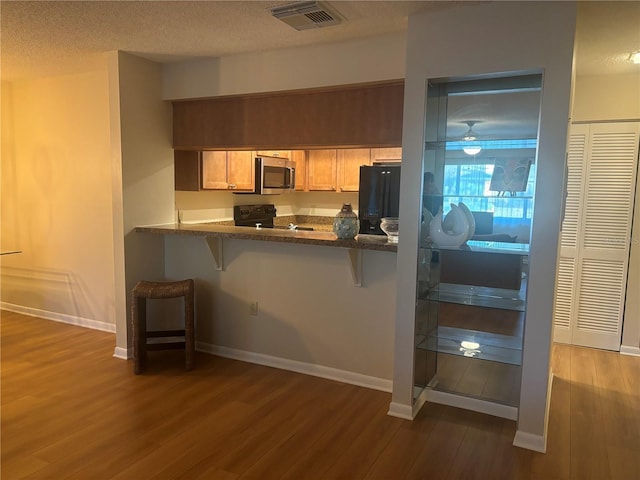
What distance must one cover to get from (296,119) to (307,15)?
934 mm

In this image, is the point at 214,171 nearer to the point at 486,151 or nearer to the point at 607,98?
the point at 486,151

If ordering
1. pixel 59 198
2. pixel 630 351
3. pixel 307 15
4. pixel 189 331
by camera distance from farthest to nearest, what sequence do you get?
pixel 59 198 → pixel 630 351 → pixel 189 331 → pixel 307 15

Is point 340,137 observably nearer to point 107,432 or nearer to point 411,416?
point 411,416

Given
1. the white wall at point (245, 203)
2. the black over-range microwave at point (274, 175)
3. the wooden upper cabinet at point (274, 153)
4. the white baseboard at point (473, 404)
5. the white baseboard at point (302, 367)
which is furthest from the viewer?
the wooden upper cabinet at point (274, 153)

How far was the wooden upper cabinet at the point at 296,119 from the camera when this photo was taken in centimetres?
323

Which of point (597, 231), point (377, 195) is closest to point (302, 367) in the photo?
point (377, 195)

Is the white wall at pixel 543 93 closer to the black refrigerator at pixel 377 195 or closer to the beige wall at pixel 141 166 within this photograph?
the black refrigerator at pixel 377 195

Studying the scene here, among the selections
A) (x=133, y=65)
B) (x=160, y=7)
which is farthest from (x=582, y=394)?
(x=133, y=65)

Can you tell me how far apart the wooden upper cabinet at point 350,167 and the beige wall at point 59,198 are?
8.34ft

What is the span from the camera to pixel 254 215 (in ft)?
18.0

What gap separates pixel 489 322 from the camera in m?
2.94

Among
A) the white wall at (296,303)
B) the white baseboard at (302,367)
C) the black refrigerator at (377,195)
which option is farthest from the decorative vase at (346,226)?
the black refrigerator at (377,195)

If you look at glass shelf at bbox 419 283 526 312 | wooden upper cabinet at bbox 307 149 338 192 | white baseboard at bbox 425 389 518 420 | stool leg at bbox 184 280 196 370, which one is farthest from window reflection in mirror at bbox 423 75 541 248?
wooden upper cabinet at bbox 307 149 338 192

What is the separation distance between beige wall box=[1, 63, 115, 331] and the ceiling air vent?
2251 millimetres
